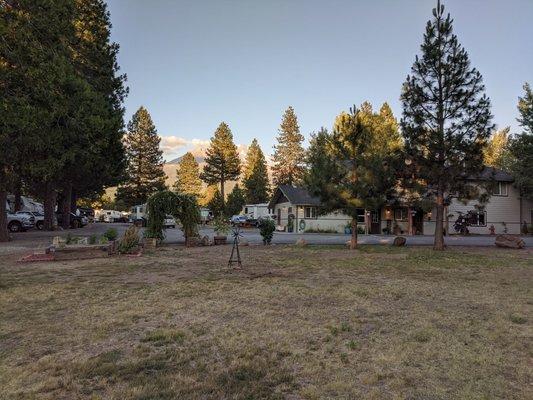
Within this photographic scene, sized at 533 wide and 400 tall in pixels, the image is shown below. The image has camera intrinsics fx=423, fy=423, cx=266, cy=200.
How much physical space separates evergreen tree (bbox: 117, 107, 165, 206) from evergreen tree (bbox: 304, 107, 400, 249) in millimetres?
50930

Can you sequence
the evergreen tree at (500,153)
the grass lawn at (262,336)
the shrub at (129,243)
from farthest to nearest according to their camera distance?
the evergreen tree at (500,153) < the shrub at (129,243) < the grass lawn at (262,336)

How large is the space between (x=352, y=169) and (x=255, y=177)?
48680 millimetres

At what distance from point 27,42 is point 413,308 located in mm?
15028

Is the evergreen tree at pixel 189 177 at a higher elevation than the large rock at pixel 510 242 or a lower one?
higher

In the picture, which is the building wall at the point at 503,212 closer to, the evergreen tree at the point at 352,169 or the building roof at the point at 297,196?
the building roof at the point at 297,196

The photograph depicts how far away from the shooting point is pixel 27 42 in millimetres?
14727

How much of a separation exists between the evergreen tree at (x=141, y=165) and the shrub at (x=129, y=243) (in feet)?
169

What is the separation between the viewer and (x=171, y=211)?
878 inches

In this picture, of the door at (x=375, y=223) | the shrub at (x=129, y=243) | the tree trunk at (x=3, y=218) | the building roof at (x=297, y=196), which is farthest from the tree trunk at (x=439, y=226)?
the tree trunk at (x=3, y=218)

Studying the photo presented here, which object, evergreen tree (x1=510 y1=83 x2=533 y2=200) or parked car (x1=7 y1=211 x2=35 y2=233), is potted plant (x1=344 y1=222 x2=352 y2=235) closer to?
evergreen tree (x1=510 y1=83 x2=533 y2=200)

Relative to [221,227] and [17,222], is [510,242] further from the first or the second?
[17,222]

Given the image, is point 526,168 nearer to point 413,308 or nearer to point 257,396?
point 413,308

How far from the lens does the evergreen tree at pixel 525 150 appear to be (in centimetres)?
3422

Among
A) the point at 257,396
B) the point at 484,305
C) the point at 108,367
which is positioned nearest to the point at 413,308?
the point at 484,305
